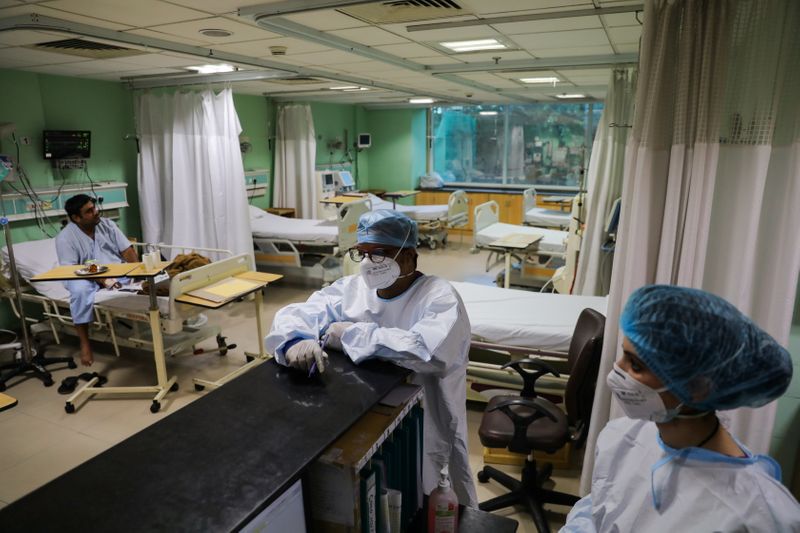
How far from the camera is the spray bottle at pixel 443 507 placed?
1.34 metres

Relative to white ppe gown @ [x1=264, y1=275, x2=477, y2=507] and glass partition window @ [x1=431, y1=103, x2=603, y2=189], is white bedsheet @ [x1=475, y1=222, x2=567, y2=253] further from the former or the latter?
white ppe gown @ [x1=264, y1=275, x2=477, y2=507]

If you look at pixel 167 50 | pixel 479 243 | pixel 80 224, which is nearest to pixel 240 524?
pixel 167 50

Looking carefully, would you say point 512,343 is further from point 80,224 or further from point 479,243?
point 80,224

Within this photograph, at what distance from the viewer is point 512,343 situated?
3.16 meters

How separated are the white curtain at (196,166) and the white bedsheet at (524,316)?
2772mm

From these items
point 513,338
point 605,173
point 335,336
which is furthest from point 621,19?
point 335,336

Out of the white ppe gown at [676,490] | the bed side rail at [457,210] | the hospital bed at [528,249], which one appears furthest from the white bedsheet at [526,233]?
the white ppe gown at [676,490]

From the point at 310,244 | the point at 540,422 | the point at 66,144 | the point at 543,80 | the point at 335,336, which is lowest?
the point at 540,422

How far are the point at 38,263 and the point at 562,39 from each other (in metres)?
4.79

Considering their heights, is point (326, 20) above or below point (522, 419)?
above

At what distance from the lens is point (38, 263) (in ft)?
14.8

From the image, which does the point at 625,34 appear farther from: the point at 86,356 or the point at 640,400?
the point at 86,356

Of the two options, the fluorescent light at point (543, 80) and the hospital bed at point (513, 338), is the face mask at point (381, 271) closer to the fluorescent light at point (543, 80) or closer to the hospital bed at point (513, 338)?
the hospital bed at point (513, 338)

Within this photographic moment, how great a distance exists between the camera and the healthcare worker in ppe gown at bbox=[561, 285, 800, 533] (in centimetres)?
100
